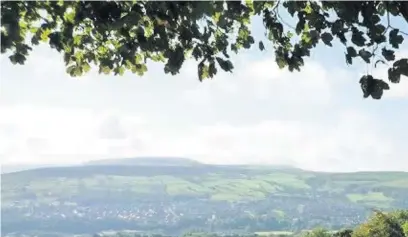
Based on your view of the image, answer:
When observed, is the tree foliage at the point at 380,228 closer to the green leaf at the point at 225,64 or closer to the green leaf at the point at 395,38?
the green leaf at the point at 225,64

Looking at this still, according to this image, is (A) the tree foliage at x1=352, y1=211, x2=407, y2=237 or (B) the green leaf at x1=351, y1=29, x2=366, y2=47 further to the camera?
(A) the tree foliage at x1=352, y1=211, x2=407, y2=237

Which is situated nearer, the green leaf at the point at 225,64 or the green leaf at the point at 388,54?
the green leaf at the point at 388,54

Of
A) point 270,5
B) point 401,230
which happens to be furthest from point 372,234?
point 270,5

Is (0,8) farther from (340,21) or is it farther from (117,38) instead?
(340,21)

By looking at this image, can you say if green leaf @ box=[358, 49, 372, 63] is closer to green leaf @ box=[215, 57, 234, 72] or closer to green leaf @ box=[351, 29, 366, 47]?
green leaf @ box=[351, 29, 366, 47]

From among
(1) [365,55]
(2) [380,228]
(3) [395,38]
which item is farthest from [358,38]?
(2) [380,228]

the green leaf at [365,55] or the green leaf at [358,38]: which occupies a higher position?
the green leaf at [358,38]

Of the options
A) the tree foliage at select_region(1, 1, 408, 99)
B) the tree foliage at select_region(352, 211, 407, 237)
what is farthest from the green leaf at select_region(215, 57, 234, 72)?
the tree foliage at select_region(352, 211, 407, 237)

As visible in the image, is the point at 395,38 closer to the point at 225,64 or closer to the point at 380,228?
the point at 225,64

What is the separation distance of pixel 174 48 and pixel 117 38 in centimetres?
64

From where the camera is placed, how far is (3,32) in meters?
4.82

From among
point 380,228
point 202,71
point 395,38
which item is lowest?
point 380,228

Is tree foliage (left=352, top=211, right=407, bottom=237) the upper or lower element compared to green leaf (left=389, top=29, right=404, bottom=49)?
lower

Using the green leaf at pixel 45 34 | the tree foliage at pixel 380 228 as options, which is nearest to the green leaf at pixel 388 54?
the green leaf at pixel 45 34
